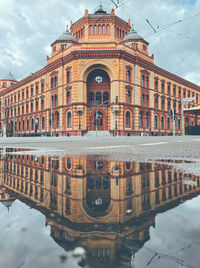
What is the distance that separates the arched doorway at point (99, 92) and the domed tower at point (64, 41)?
791 cm

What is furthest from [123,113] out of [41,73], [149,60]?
[41,73]

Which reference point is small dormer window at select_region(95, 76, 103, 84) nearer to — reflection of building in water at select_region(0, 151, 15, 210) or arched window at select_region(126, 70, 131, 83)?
arched window at select_region(126, 70, 131, 83)

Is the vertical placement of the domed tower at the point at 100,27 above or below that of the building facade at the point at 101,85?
above

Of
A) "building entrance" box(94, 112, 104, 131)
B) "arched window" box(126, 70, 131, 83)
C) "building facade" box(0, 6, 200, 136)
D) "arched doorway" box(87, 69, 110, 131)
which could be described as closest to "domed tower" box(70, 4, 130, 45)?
"building facade" box(0, 6, 200, 136)

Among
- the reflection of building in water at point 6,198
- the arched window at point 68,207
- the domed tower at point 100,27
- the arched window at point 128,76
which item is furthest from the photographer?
the domed tower at point 100,27

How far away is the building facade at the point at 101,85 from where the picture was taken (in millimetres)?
27047

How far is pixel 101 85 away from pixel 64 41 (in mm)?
10654

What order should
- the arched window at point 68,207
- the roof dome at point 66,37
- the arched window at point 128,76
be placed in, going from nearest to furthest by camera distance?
the arched window at point 68,207
the arched window at point 128,76
the roof dome at point 66,37

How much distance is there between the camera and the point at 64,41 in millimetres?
32375

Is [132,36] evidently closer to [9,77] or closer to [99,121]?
[99,121]

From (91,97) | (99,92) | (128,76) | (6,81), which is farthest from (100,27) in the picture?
(6,81)

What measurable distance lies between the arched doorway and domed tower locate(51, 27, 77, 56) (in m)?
7.91

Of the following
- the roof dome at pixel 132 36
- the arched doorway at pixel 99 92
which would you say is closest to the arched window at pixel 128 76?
the arched doorway at pixel 99 92

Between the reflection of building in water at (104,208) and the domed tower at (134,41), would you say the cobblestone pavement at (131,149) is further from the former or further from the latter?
the domed tower at (134,41)
